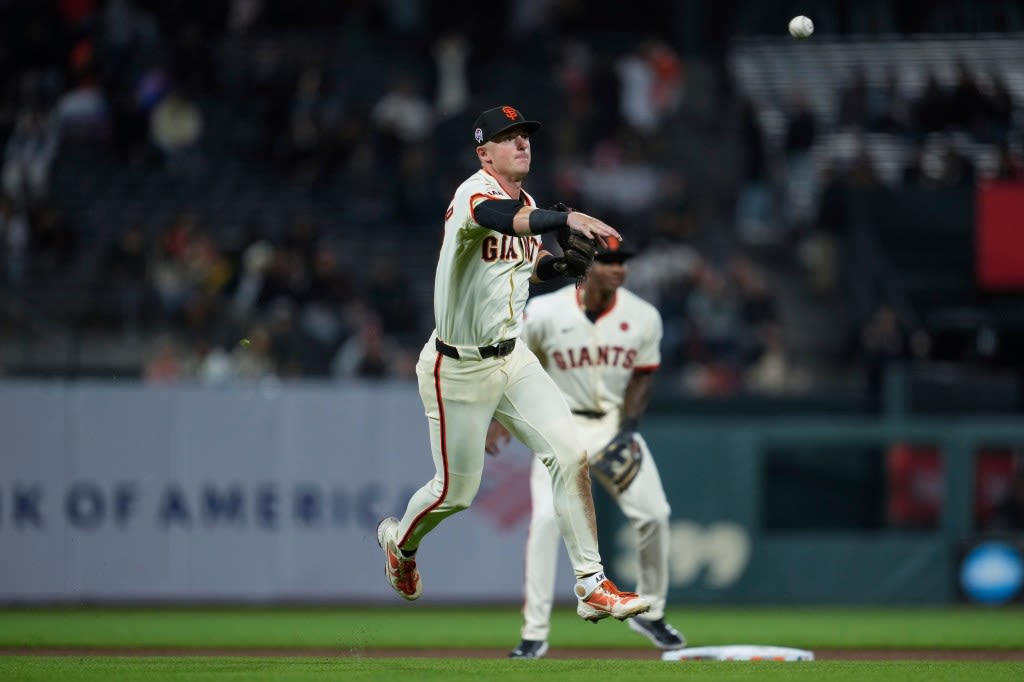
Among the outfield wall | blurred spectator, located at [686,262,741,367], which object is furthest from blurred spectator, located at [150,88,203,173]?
blurred spectator, located at [686,262,741,367]

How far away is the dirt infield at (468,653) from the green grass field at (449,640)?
A: 0.04 m

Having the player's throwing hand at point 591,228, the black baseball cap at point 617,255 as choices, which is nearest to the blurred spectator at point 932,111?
the black baseball cap at point 617,255

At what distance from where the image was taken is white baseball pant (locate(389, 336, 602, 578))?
802cm

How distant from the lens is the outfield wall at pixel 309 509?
48.5ft

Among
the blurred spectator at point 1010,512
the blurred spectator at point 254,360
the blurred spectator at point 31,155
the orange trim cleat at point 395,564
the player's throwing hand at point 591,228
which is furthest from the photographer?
the blurred spectator at point 31,155

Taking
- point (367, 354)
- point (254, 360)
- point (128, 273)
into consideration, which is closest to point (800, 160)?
point (367, 354)

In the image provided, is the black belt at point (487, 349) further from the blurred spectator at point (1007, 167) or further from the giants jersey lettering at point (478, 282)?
the blurred spectator at point (1007, 167)

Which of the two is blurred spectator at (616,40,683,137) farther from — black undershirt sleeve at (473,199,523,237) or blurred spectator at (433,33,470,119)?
black undershirt sleeve at (473,199,523,237)

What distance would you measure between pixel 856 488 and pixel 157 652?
23.8 ft

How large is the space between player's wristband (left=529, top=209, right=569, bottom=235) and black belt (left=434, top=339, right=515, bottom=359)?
0.95 m

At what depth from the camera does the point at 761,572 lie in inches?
586

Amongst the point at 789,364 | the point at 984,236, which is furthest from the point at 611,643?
the point at 984,236

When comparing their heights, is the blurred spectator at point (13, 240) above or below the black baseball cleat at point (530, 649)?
above

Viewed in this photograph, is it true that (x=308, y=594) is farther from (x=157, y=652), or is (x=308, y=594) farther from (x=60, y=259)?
(x=60, y=259)
